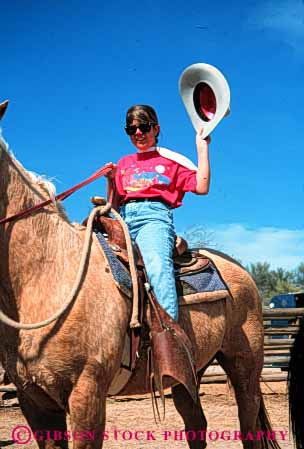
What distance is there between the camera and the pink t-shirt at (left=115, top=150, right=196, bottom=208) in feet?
12.6

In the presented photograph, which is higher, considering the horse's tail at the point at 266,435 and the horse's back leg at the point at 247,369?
the horse's back leg at the point at 247,369

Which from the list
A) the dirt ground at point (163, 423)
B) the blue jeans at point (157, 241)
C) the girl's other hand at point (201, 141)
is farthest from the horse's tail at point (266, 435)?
the girl's other hand at point (201, 141)

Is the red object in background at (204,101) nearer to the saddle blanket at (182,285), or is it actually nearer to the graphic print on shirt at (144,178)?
the graphic print on shirt at (144,178)

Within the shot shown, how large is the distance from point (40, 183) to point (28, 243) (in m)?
0.45

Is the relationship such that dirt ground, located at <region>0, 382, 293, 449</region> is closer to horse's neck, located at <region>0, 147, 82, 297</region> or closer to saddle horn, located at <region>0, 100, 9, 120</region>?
horse's neck, located at <region>0, 147, 82, 297</region>

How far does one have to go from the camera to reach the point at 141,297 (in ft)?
11.1

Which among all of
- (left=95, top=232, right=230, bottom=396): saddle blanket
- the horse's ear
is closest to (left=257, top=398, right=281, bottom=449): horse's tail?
(left=95, top=232, right=230, bottom=396): saddle blanket

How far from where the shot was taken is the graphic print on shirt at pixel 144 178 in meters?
3.85

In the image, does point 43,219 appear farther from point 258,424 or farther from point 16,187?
point 258,424

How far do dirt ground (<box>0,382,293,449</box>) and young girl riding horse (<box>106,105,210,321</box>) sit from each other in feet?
5.71

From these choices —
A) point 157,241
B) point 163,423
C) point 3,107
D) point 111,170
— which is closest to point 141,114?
point 111,170

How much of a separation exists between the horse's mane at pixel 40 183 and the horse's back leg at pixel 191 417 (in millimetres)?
1869

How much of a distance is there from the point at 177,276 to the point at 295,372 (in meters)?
1.91

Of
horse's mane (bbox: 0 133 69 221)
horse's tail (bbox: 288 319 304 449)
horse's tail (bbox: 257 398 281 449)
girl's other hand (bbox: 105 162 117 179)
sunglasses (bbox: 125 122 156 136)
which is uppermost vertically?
sunglasses (bbox: 125 122 156 136)
